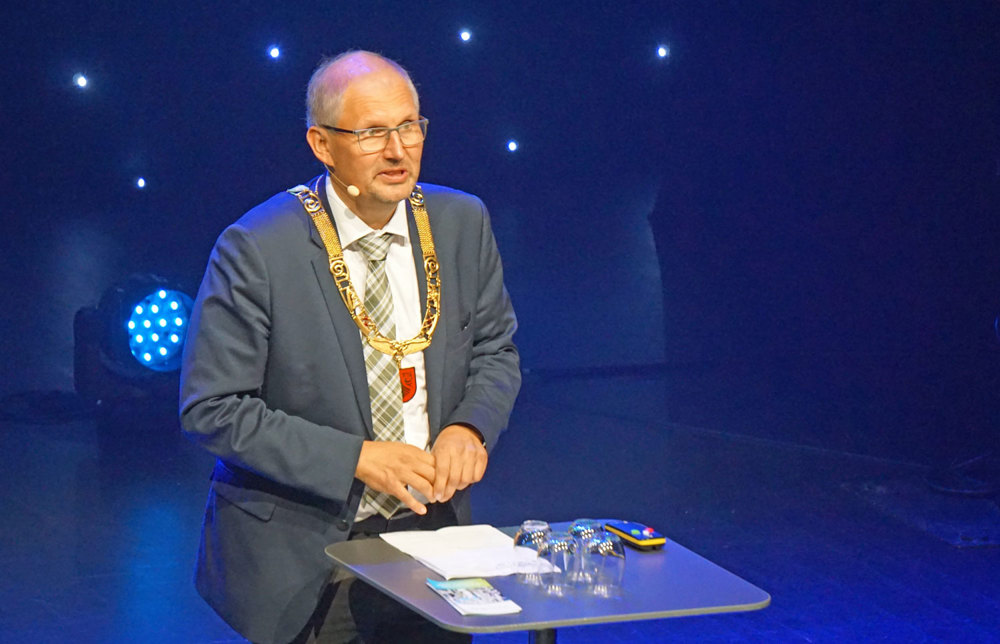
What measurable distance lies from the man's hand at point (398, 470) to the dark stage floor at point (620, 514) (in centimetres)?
178

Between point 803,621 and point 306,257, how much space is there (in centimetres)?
231

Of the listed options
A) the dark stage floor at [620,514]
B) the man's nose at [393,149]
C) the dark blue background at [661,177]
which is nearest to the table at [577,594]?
the man's nose at [393,149]

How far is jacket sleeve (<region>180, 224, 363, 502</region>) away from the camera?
1.75 m

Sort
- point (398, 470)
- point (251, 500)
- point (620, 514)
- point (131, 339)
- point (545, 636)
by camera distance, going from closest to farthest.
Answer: point (545, 636) → point (398, 470) → point (251, 500) → point (620, 514) → point (131, 339)

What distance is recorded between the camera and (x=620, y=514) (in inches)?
193

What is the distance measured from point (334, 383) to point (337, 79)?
473 mm

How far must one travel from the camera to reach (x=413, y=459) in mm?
1749

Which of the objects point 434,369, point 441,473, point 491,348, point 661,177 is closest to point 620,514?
point 661,177

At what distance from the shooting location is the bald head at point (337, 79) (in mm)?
1867

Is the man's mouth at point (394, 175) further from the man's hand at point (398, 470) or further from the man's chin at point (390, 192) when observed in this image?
the man's hand at point (398, 470)

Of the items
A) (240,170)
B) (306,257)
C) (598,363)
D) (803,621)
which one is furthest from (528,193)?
(306,257)

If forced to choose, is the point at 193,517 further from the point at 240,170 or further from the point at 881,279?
the point at 881,279

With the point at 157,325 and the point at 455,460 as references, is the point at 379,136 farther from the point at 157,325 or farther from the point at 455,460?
the point at 157,325

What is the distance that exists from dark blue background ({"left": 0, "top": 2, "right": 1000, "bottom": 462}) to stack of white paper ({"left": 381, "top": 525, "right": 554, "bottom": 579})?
3.71 metres
